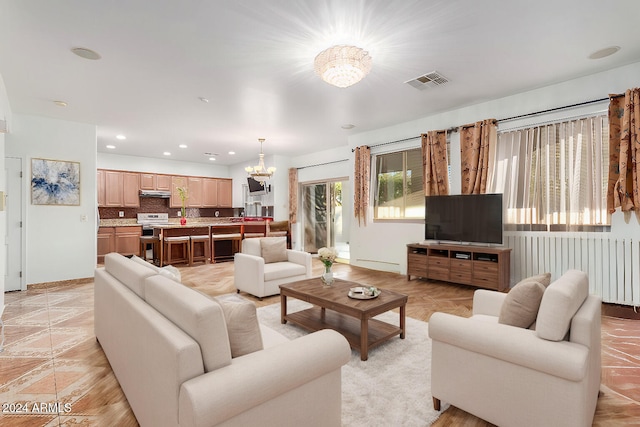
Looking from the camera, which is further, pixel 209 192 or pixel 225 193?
pixel 225 193

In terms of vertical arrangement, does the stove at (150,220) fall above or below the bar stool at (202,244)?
above

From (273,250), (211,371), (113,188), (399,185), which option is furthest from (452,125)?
(113,188)

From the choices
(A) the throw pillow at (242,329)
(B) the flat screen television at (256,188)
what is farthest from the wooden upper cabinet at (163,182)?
(A) the throw pillow at (242,329)

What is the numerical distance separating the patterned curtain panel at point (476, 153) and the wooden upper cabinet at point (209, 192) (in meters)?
7.51

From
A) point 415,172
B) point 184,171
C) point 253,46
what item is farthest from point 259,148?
point 253,46

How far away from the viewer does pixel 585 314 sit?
158 centimetres

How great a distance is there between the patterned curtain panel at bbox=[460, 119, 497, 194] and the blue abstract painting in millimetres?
6423

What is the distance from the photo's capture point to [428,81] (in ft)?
12.9

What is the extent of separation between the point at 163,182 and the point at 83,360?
287 inches

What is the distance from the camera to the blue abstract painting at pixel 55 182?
5.05 m

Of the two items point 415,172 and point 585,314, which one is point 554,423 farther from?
point 415,172

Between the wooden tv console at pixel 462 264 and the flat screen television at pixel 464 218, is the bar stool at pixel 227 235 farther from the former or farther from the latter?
the flat screen television at pixel 464 218

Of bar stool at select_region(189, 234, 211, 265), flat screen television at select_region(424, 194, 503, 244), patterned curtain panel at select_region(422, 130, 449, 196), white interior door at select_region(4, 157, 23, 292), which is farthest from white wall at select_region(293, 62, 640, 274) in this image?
white interior door at select_region(4, 157, 23, 292)

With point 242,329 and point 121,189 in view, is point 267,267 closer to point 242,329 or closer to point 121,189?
point 242,329
